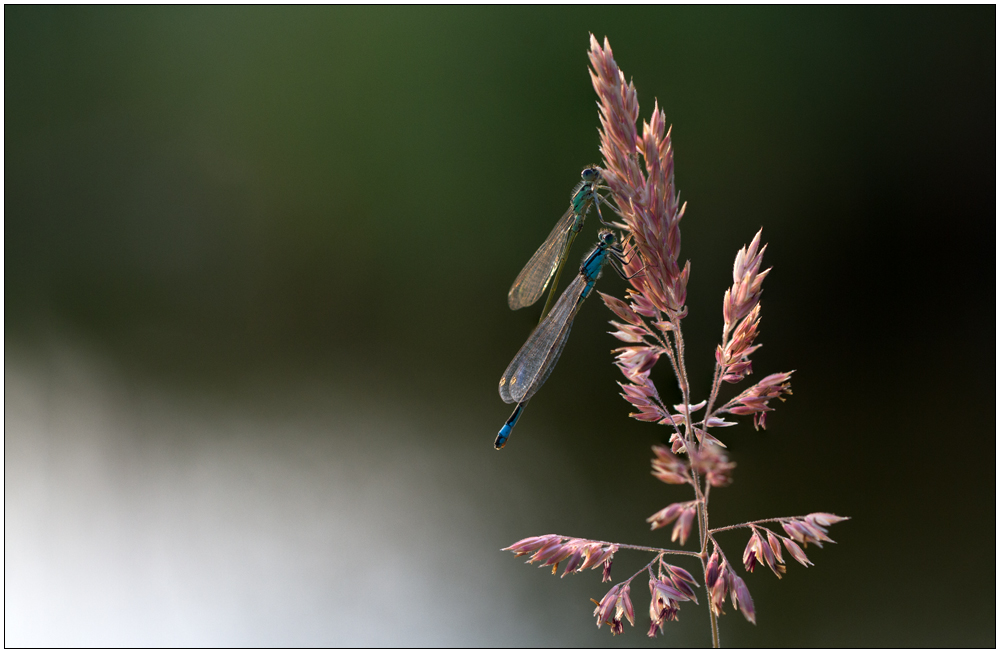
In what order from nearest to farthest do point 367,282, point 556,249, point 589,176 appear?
point 589,176
point 556,249
point 367,282

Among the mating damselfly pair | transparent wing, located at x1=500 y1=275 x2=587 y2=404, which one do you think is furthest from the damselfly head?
transparent wing, located at x1=500 y1=275 x2=587 y2=404

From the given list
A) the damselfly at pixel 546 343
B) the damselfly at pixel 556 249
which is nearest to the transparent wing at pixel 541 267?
the damselfly at pixel 556 249

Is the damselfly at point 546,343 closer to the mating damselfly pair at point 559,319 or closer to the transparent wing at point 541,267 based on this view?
the mating damselfly pair at point 559,319

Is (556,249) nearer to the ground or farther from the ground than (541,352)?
farther from the ground

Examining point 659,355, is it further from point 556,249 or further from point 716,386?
point 556,249

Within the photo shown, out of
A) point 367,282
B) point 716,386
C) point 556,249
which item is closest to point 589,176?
point 556,249

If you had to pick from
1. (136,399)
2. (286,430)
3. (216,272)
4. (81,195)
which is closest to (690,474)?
(286,430)

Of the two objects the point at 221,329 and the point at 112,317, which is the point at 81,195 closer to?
the point at 112,317
